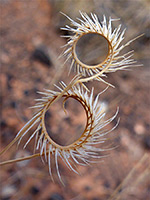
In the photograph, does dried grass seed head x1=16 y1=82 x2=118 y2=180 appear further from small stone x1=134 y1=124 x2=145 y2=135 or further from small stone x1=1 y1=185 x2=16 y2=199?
small stone x1=134 y1=124 x2=145 y2=135

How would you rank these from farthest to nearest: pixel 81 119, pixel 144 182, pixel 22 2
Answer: pixel 22 2 → pixel 81 119 → pixel 144 182

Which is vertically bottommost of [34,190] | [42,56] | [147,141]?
[147,141]

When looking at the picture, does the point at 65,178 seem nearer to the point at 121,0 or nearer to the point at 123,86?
the point at 123,86

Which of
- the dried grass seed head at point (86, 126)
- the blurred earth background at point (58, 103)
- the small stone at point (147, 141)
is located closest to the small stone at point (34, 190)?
the blurred earth background at point (58, 103)

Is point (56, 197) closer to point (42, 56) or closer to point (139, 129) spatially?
point (139, 129)

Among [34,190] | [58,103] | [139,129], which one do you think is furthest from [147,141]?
[34,190]

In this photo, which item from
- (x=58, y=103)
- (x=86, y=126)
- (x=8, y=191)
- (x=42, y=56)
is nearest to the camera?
(x=86, y=126)

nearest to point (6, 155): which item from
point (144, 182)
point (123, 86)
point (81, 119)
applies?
point (81, 119)

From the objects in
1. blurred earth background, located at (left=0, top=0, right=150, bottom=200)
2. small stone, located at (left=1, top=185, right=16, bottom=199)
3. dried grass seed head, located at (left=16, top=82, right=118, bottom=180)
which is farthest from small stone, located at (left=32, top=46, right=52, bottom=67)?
dried grass seed head, located at (left=16, top=82, right=118, bottom=180)
